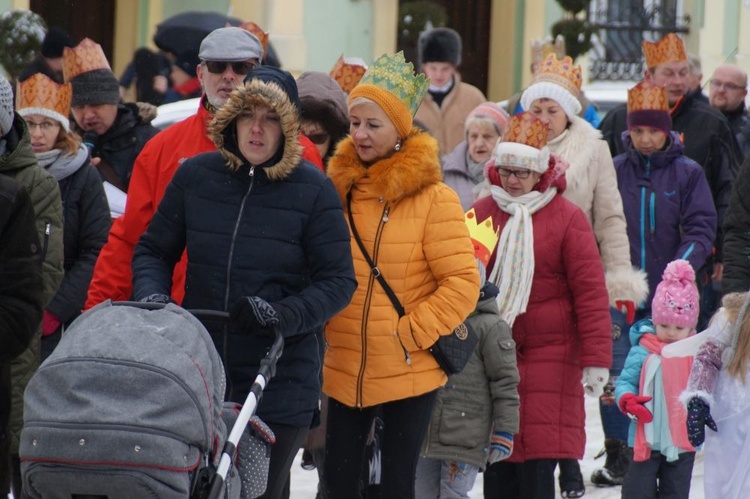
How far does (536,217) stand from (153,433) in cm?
335

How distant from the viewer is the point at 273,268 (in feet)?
17.1

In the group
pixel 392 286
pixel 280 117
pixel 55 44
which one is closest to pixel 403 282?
pixel 392 286

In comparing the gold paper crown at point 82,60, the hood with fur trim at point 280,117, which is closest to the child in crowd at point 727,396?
the hood with fur trim at point 280,117

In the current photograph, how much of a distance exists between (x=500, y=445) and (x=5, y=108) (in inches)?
98.3

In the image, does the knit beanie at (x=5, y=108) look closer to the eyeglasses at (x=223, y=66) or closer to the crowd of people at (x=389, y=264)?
the crowd of people at (x=389, y=264)

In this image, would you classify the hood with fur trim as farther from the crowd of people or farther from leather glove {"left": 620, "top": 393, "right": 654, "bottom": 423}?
leather glove {"left": 620, "top": 393, "right": 654, "bottom": 423}

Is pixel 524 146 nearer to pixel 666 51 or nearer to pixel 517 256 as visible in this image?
pixel 517 256

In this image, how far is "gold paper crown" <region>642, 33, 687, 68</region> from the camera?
10055 millimetres

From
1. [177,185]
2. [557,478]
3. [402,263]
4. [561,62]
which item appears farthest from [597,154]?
[177,185]

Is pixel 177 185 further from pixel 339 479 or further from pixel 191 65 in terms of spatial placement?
pixel 191 65

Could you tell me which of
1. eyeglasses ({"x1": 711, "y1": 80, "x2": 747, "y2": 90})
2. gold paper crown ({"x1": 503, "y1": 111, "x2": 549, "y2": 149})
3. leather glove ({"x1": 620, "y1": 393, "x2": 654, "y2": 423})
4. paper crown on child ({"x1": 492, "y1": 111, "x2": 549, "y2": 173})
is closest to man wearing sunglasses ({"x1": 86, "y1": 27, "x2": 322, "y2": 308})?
paper crown on child ({"x1": 492, "y1": 111, "x2": 549, "y2": 173})

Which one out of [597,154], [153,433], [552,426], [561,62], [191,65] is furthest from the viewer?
[191,65]

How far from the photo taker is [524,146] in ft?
23.9

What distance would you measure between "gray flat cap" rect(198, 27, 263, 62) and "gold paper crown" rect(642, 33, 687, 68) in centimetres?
457
